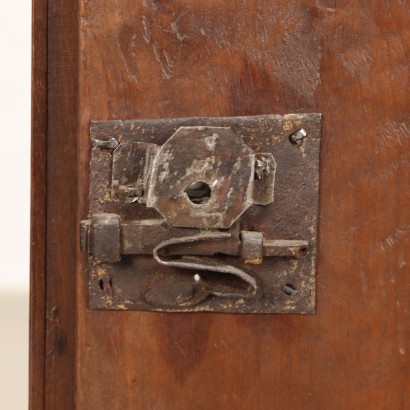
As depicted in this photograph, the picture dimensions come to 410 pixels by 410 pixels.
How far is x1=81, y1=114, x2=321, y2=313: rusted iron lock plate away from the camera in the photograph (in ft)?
1.93

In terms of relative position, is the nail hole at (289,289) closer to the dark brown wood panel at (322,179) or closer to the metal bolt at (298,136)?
the dark brown wood panel at (322,179)

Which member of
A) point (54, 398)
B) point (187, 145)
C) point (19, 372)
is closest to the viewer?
point (187, 145)

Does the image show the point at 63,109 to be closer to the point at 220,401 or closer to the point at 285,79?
the point at 285,79

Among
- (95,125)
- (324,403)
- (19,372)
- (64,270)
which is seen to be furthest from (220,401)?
(19,372)

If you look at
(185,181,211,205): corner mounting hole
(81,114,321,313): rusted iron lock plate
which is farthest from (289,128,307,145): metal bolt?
(185,181,211,205): corner mounting hole

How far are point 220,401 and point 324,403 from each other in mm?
115

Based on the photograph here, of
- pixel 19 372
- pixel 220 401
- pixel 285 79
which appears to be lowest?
pixel 19 372

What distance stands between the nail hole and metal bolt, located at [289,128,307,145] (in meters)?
0.15

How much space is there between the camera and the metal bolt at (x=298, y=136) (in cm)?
61

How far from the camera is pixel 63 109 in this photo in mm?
662

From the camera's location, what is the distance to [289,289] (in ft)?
2.04

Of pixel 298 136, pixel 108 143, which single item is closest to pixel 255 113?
pixel 298 136

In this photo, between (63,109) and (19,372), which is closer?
(63,109)

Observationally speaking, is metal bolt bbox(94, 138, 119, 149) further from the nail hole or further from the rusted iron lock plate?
the nail hole
